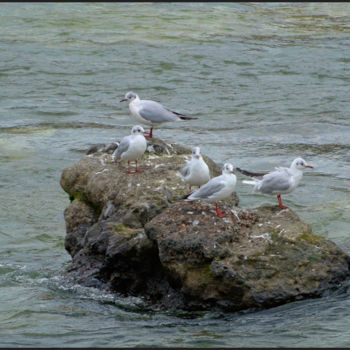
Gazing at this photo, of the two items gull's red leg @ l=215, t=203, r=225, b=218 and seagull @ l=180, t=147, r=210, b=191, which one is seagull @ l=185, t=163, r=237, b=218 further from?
seagull @ l=180, t=147, r=210, b=191

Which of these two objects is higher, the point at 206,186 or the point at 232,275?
the point at 206,186

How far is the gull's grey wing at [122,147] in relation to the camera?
9.04 meters

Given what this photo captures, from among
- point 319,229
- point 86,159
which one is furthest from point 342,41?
point 86,159

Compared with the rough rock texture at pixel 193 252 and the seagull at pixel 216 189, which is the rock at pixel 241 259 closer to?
the rough rock texture at pixel 193 252

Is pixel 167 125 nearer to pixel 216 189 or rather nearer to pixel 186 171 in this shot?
pixel 186 171

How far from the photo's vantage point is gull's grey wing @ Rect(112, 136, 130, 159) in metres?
9.04

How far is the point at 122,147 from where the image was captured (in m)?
9.16

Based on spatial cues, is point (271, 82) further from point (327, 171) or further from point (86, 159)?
point (86, 159)

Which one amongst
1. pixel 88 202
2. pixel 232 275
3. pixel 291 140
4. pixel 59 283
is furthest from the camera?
pixel 291 140

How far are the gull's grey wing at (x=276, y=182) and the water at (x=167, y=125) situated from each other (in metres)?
1.35

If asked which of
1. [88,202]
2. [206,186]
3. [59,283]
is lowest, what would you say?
[59,283]

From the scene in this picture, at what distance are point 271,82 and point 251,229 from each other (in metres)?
12.1

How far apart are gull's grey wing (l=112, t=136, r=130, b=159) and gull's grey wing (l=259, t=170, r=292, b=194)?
1.62 metres

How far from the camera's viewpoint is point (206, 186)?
307 inches
